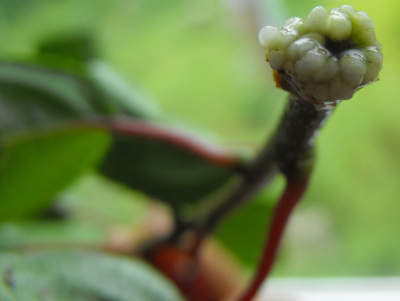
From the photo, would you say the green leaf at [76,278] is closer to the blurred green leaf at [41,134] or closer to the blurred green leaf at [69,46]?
the blurred green leaf at [41,134]

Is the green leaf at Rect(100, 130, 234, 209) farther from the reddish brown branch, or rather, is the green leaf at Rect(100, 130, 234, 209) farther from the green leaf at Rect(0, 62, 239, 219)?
the reddish brown branch

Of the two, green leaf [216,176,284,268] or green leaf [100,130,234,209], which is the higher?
green leaf [100,130,234,209]

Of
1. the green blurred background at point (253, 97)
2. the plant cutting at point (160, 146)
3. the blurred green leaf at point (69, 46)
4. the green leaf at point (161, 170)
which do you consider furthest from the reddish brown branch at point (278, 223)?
the green blurred background at point (253, 97)

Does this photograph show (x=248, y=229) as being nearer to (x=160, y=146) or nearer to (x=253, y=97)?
(x=160, y=146)

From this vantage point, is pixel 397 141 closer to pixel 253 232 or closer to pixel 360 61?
pixel 253 232

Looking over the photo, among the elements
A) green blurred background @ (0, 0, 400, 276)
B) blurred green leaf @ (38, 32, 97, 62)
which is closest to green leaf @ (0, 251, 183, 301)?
blurred green leaf @ (38, 32, 97, 62)

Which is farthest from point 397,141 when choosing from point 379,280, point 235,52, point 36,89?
point 36,89

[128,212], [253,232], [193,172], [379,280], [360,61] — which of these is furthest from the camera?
[128,212]
